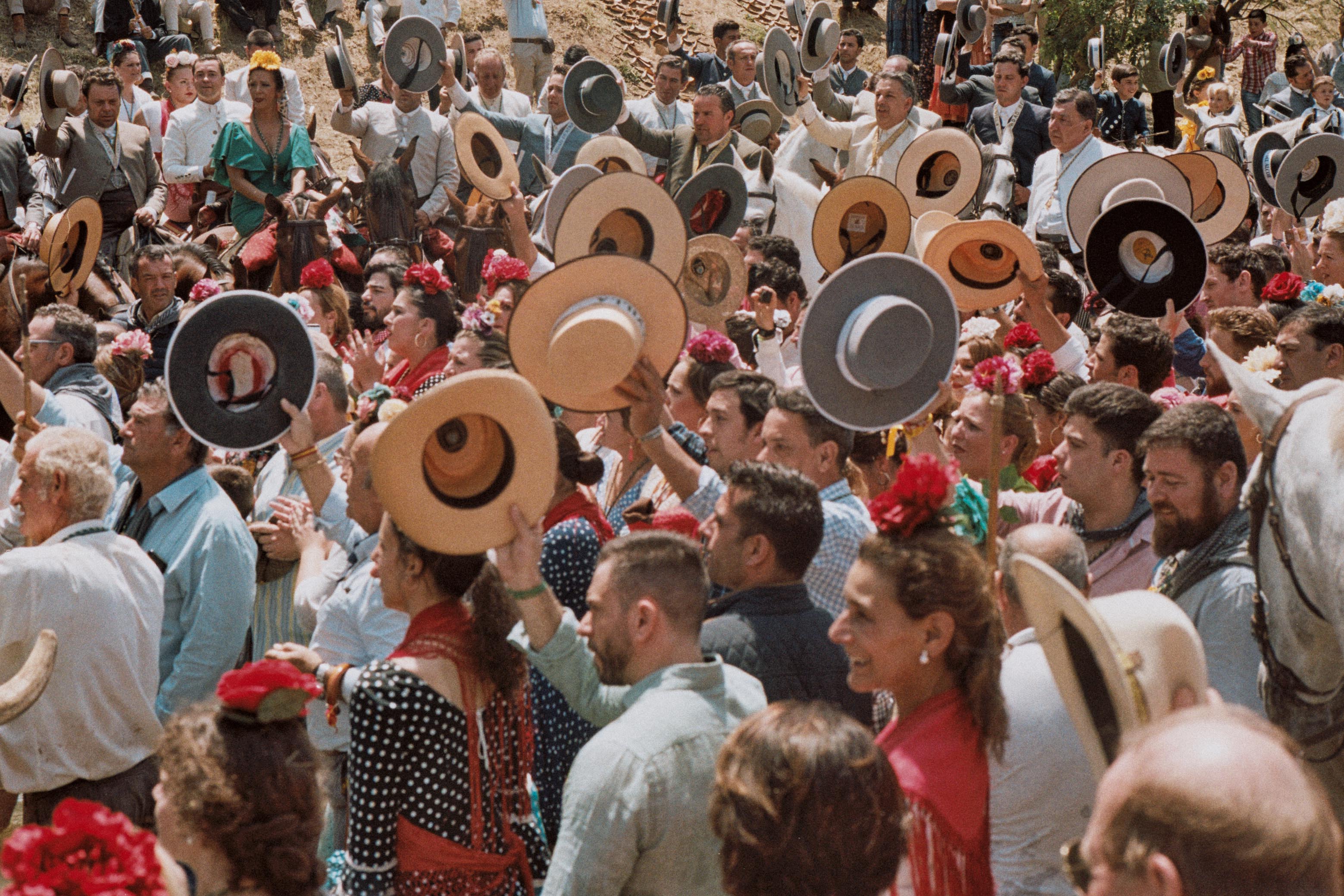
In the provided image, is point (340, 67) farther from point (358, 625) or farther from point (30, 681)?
point (30, 681)

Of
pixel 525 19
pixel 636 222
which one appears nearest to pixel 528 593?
pixel 636 222

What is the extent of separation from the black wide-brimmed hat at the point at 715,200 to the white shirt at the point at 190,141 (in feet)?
16.6

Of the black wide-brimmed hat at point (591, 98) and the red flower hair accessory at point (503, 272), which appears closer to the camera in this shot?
the red flower hair accessory at point (503, 272)

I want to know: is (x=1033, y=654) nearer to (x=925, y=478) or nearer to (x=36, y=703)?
(x=925, y=478)

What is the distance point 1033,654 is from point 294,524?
268 centimetres

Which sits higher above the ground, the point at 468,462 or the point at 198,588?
the point at 468,462

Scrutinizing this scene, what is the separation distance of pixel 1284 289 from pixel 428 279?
178 inches

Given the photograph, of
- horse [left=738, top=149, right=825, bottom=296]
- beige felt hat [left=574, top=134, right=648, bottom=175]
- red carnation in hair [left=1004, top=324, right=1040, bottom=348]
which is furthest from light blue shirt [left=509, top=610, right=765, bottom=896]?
horse [left=738, top=149, right=825, bottom=296]

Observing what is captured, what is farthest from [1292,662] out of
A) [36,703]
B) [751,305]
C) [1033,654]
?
[751,305]

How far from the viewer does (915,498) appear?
9.55 ft

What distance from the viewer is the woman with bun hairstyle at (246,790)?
2486 mm

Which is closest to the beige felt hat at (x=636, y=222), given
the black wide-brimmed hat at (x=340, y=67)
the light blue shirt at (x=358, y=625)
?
the light blue shirt at (x=358, y=625)

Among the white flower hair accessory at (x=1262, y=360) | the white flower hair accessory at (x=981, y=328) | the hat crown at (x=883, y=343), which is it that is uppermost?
the hat crown at (x=883, y=343)

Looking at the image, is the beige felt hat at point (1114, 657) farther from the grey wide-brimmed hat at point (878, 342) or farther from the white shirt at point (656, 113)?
the white shirt at point (656, 113)
